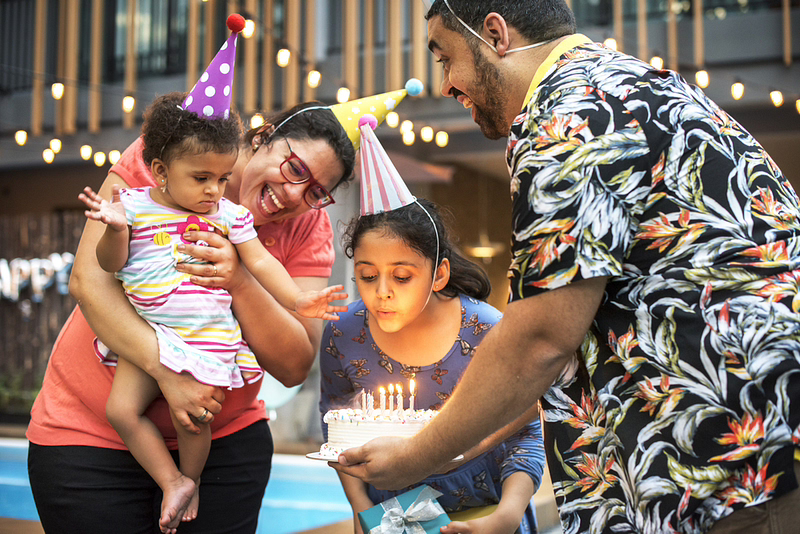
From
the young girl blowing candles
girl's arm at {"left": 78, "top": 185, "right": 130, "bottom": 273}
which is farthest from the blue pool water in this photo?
girl's arm at {"left": 78, "top": 185, "right": 130, "bottom": 273}

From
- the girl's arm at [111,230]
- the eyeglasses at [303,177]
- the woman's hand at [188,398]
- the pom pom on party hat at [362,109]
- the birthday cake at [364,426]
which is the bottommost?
the birthday cake at [364,426]

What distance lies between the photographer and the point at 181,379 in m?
1.76

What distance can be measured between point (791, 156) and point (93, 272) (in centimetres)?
863

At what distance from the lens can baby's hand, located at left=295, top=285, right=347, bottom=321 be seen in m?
1.82

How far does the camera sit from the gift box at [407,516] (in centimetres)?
167

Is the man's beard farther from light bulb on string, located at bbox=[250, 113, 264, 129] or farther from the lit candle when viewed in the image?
light bulb on string, located at bbox=[250, 113, 264, 129]

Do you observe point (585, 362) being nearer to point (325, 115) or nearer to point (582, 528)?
point (582, 528)

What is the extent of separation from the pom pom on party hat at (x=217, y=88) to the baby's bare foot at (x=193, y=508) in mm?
897

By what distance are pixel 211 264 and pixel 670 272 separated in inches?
43.2

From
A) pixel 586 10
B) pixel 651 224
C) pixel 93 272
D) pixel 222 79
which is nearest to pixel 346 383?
pixel 93 272

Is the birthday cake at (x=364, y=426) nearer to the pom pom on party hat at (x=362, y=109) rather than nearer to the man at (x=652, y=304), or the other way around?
the man at (x=652, y=304)

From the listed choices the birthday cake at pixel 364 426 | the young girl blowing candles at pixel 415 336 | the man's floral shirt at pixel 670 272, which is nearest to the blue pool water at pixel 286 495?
the young girl blowing candles at pixel 415 336

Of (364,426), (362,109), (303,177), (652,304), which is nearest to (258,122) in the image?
(362,109)

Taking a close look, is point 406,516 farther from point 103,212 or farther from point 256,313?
point 103,212
